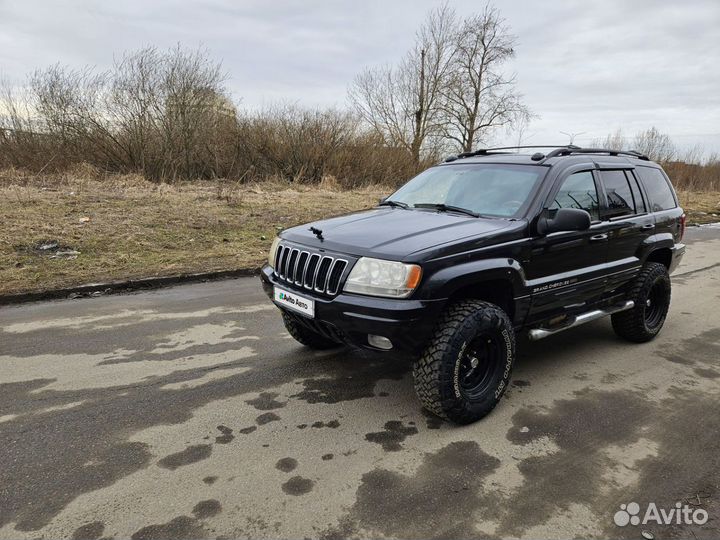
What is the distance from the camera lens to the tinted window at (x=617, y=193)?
4.40 metres

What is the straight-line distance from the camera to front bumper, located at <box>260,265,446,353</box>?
9.83 feet

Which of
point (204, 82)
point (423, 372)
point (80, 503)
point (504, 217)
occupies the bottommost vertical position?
point (80, 503)

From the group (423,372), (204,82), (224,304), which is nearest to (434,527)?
(423,372)

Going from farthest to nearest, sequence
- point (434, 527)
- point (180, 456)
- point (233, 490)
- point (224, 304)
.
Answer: point (224, 304), point (180, 456), point (233, 490), point (434, 527)

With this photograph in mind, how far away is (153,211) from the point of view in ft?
35.3

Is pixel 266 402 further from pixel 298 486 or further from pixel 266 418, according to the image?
pixel 298 486

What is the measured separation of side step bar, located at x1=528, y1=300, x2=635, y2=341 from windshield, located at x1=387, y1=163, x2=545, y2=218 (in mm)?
941

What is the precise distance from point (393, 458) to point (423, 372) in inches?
21.9

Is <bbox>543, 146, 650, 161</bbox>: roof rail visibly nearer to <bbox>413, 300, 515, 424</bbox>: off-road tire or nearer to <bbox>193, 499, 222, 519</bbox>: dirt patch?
<bbox>413, 300, 515, 424</bbox>: off-road tire

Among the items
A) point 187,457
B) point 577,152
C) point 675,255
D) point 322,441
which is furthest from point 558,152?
point 187,457

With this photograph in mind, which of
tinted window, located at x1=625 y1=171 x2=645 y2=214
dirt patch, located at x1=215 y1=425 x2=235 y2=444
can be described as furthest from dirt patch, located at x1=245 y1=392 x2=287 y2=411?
tinted window, located at x1=625 y1=171 x2=645 y2=214

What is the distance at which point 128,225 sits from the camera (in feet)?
31.0

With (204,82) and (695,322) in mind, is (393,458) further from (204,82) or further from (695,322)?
(204,82)

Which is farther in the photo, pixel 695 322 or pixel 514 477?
pixel 695 322
